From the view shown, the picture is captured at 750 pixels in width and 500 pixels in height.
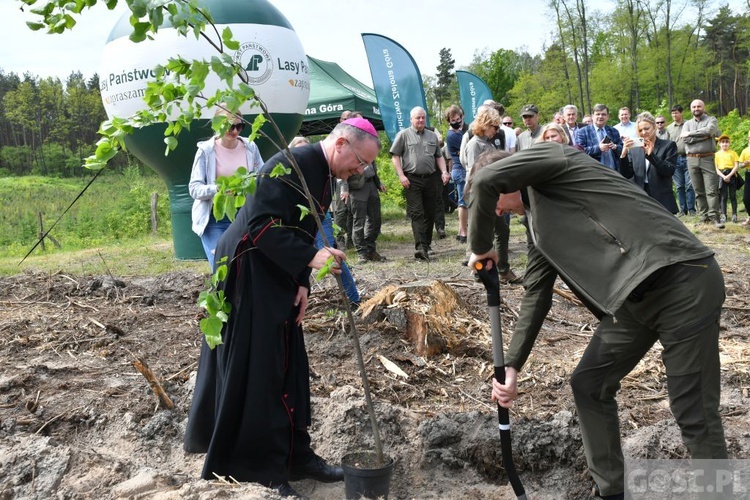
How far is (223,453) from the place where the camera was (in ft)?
11.5

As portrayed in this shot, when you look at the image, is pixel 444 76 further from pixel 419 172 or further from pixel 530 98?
pixel 419 172

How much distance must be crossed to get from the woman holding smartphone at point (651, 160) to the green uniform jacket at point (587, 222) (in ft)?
23.9

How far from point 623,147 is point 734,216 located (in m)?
4.40

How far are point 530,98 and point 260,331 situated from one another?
4943 cm

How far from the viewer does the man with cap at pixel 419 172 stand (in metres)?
9.59

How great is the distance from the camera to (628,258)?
8.91 ft

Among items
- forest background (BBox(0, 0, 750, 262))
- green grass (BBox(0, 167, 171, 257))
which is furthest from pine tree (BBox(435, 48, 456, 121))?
green grass (BBox(0, 167, 171, 257))

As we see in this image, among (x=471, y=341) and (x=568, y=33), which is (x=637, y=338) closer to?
(x=471, y=341)

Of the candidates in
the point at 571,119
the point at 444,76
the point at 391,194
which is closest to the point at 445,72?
the point at 444,76

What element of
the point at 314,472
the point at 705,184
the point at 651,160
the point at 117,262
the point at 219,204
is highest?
the point at 219,204

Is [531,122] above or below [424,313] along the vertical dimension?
above

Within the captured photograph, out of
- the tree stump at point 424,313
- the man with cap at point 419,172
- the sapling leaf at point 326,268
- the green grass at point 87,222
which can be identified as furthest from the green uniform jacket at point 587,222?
the green grass at point 87,222

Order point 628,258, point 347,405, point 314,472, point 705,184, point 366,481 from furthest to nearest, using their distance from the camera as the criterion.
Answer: point 705,184 < point 347,405 < point 314,472 < point 366,481 < point 628,258

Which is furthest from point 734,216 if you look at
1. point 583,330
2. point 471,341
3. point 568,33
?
point 568,33
